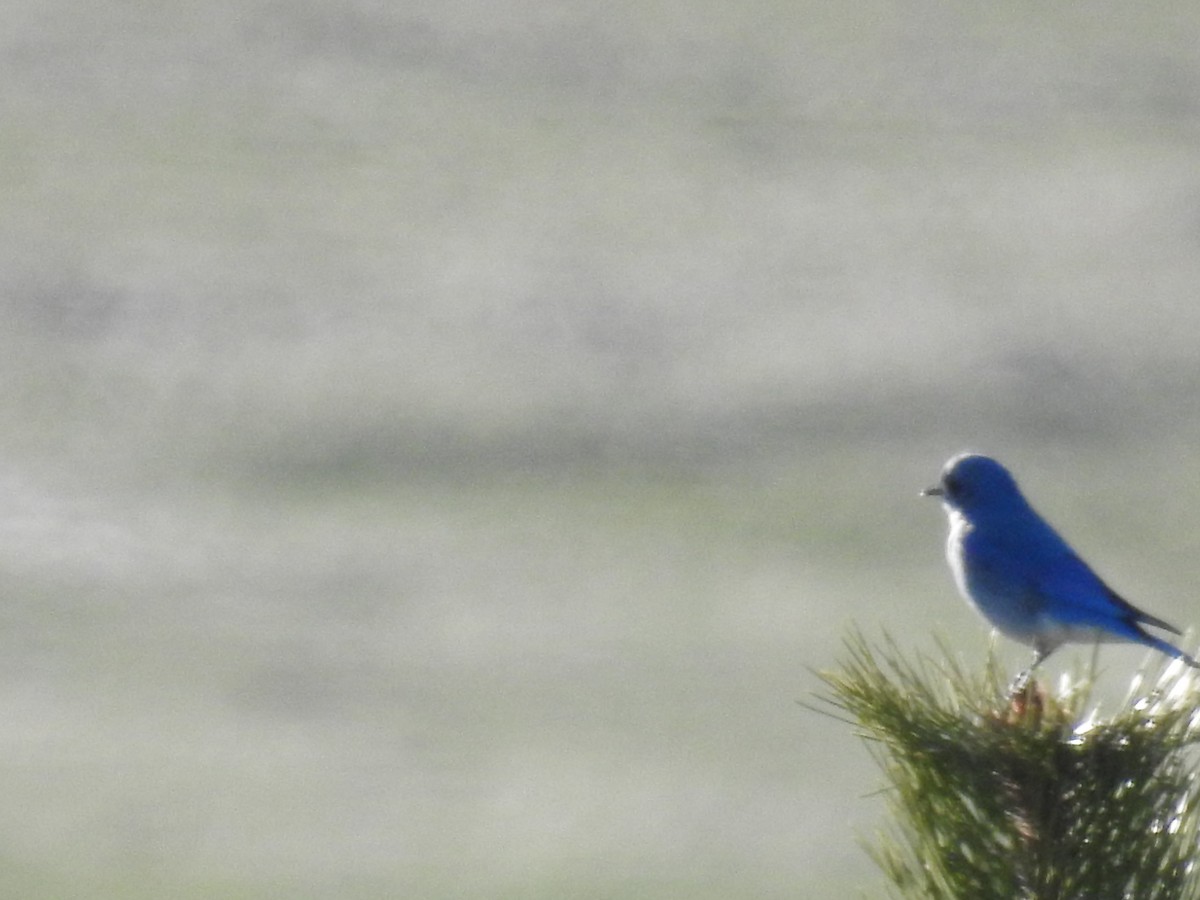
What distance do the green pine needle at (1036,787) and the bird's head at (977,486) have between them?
260cm

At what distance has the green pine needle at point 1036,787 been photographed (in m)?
4.82

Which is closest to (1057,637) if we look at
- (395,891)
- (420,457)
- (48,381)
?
(395,891)

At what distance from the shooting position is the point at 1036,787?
4875 mm

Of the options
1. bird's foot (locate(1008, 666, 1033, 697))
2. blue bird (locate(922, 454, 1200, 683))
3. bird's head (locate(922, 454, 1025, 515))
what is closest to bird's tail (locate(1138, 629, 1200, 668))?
blue bird (locate(922, 454, 1200, 683))

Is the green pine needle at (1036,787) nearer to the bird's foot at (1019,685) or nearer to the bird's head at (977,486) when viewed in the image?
the bird's foot at (1019,685)

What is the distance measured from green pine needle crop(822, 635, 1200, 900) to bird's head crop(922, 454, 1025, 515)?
102 inches

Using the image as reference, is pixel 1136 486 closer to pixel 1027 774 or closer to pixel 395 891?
pixel 395 891

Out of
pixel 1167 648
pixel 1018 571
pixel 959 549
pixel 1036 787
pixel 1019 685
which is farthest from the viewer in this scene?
pixel 959 549

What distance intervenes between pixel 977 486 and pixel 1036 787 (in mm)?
3045

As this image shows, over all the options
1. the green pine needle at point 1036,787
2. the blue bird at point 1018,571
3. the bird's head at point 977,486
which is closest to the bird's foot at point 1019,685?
the green pine needle at point 1036,787

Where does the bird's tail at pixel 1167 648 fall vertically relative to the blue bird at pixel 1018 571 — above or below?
below

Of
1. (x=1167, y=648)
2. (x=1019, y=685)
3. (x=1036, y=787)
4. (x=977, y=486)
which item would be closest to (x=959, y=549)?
(x=977, y=486)

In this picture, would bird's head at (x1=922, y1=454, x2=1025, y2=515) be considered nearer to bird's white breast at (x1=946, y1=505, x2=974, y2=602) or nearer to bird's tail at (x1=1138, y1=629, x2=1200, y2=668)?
bird's white breast at (x1=946, y1=505, x2=974, y2=602)

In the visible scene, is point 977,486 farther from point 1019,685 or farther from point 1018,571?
point 1019,685
